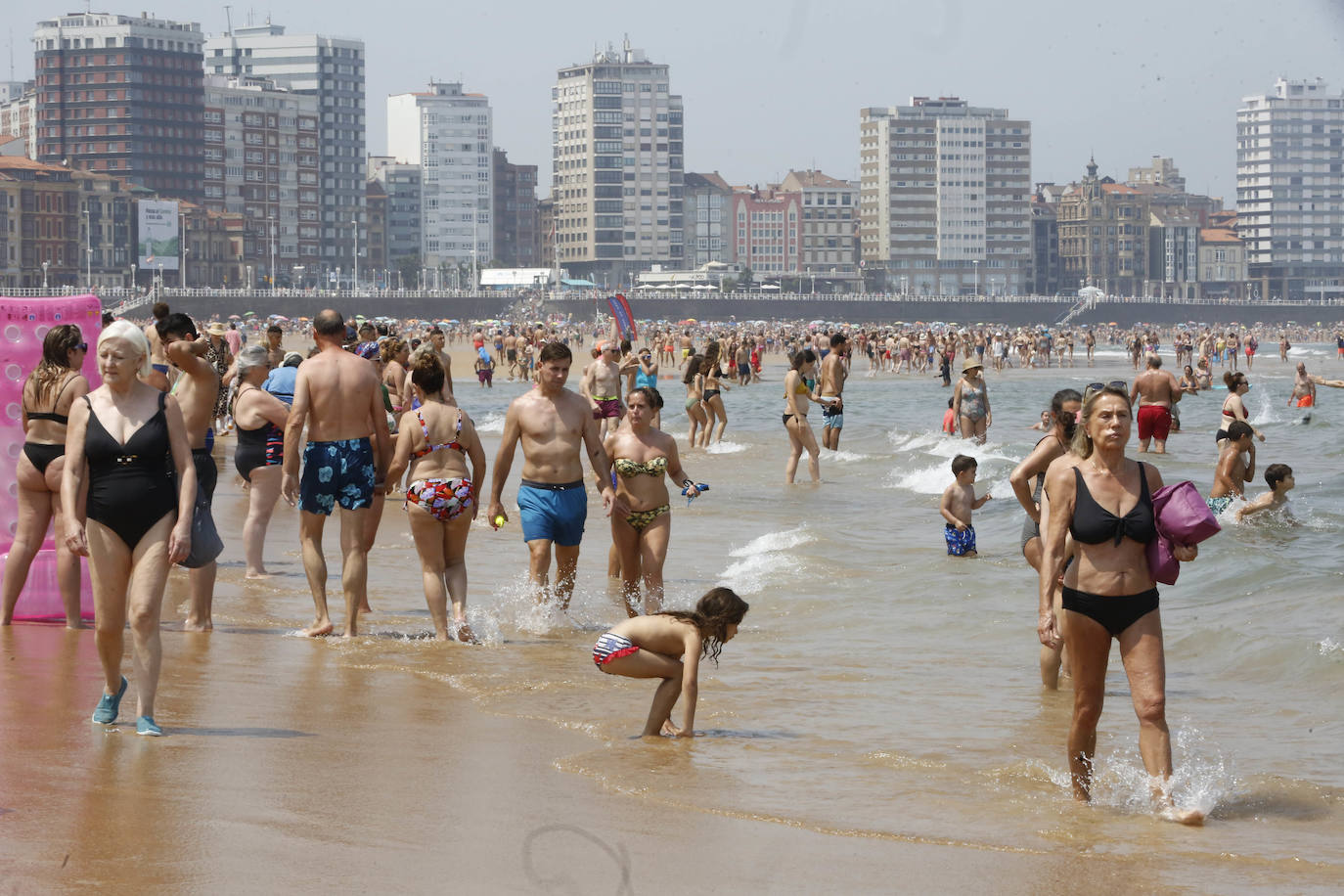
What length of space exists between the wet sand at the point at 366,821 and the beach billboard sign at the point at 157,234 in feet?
441

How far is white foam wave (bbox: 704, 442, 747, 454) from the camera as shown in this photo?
2234 cm

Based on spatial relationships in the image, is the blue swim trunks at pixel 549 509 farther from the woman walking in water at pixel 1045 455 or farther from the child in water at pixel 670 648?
the woman walking in water at pixel 1045 455

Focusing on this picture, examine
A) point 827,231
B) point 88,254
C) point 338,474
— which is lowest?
point 338,474

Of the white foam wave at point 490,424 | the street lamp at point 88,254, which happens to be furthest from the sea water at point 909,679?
the street lamp at point 88,254

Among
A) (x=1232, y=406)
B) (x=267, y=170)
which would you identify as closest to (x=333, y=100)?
(x=267, y=170)

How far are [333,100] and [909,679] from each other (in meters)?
176

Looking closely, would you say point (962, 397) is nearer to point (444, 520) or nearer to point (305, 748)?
point (444, 520)

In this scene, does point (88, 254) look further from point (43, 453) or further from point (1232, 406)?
point (43, 453)

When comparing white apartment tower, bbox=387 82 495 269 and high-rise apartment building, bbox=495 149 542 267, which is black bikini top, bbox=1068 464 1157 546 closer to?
white apartment tower, bbox=387 82 495 269

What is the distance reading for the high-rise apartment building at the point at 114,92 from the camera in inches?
5679

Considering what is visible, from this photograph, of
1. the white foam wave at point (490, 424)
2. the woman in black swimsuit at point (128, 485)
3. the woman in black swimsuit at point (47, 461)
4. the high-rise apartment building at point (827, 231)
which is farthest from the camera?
the high-rise apartment building at point (827, 231)

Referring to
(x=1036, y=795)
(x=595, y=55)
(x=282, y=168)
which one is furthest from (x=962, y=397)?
(x=595, y=55)

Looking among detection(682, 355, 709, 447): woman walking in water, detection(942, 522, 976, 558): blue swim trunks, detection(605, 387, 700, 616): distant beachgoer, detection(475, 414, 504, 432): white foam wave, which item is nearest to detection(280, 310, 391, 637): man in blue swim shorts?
detection(605, 387, 700, 616): distant beachgoer

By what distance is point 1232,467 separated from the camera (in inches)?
555
